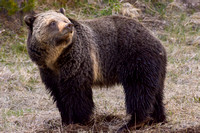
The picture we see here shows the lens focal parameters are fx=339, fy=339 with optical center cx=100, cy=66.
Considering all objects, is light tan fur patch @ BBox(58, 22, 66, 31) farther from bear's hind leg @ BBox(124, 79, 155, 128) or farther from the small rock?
the small rock

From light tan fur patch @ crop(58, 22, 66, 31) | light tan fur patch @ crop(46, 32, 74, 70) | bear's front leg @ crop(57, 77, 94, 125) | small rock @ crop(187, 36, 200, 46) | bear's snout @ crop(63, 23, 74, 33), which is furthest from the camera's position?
small rock @ crop(187, 36, 200, 46)

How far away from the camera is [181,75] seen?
9.01 m

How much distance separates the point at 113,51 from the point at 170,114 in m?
1.64

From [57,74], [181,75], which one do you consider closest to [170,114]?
[57,74]

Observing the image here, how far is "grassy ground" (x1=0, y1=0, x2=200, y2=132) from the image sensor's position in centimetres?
592

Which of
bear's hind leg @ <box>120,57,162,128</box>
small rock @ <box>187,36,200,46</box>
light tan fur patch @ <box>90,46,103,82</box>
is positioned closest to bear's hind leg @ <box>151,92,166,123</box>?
bear's hind leg @ <box>120,57,162,128</box>

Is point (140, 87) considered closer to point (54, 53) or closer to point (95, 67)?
point (95, 67)

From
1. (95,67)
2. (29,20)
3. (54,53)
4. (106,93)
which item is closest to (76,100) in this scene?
(95,67)

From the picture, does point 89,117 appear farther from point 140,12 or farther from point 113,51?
point 140,12

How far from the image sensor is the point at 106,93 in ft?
26.9

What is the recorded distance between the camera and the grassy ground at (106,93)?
19.4ft

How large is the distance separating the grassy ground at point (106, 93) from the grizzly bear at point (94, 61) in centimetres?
39

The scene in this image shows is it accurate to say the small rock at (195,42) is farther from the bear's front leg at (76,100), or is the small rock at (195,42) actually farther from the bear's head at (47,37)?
the bear's head at (47,37)

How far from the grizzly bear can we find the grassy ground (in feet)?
1.28
